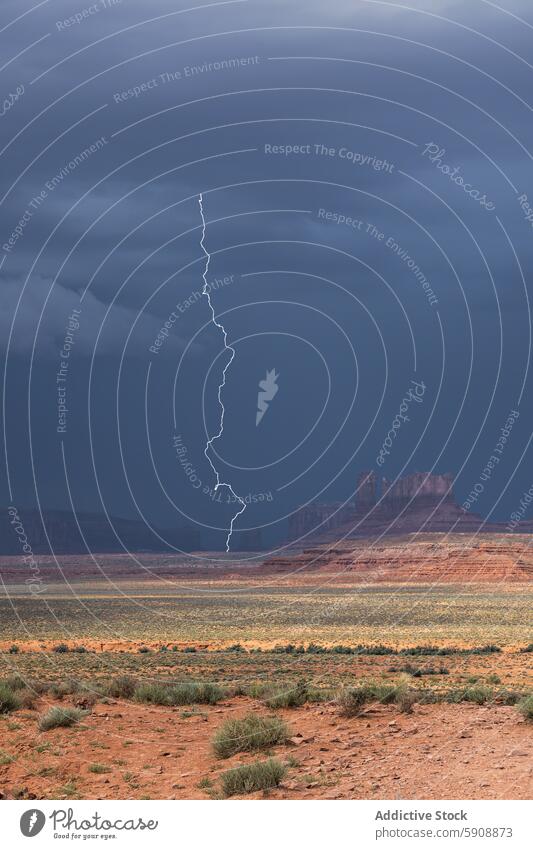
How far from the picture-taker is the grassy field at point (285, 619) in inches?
2447

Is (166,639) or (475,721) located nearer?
(475,721)

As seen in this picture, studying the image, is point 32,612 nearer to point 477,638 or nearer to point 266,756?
point 477,638

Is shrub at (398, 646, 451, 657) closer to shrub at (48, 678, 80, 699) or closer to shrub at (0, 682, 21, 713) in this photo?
shrub at (48, 678, 80, 699)

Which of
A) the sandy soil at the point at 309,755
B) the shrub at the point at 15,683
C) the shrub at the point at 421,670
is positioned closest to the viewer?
the sandy soil at the point at 309,755

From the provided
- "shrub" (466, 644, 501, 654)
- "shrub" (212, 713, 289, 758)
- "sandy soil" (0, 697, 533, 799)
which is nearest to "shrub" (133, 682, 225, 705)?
"sandy soil" (0, 697, 533, 799)

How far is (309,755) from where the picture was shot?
2080cm

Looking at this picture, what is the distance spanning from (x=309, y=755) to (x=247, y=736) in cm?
138

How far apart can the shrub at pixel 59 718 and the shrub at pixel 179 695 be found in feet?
11.1

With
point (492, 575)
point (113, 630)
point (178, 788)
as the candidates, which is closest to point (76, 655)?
point (113, 630)

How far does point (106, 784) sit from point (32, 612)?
7392 centimetres

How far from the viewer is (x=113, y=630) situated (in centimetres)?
7081

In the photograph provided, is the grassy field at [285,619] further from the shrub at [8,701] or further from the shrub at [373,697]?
the shrub at [373,697]

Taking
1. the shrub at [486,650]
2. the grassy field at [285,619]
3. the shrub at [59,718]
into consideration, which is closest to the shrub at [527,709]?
the shrub at [59,718]

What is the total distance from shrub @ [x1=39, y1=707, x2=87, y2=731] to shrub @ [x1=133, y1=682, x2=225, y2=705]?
3.40m
